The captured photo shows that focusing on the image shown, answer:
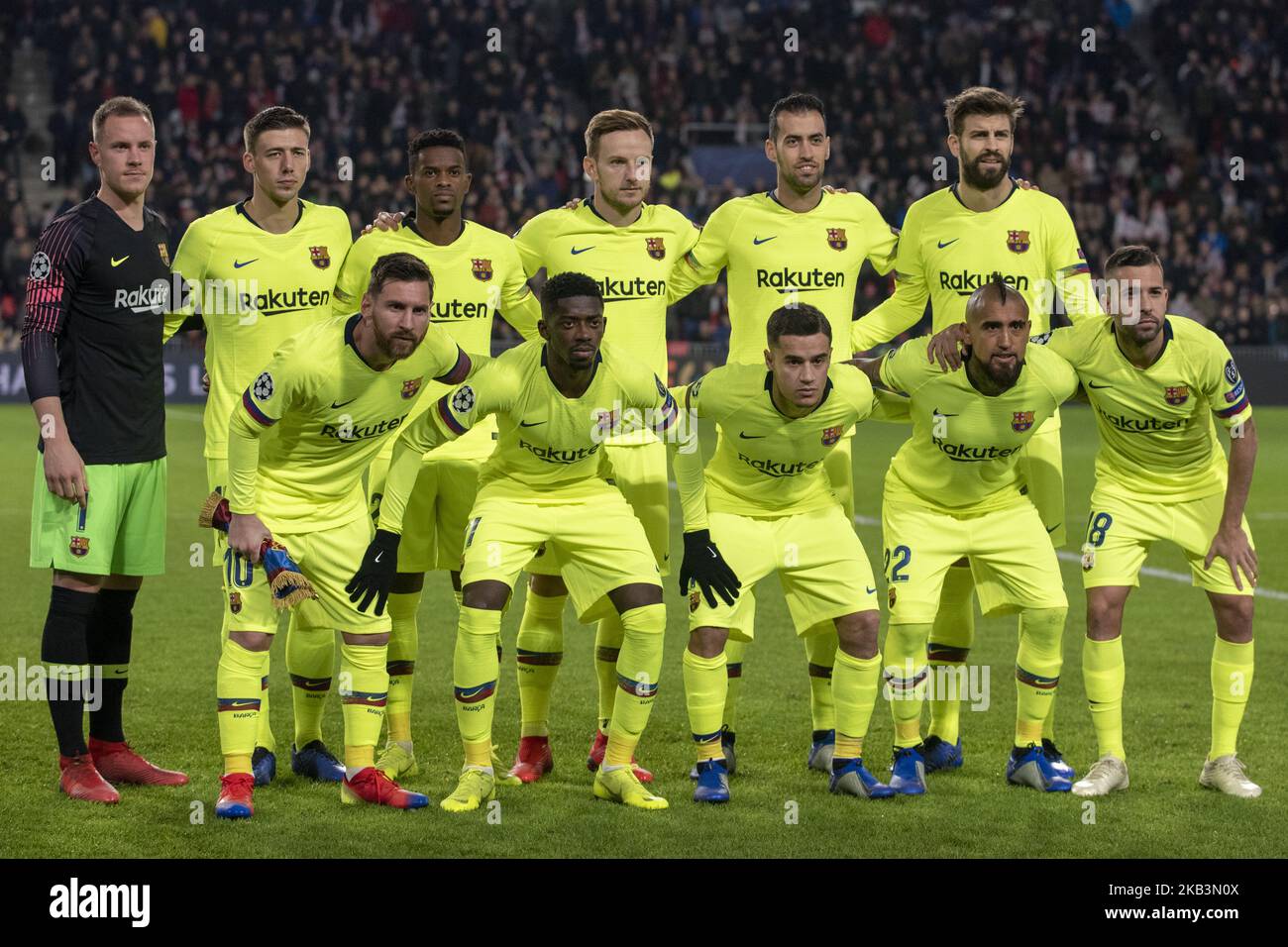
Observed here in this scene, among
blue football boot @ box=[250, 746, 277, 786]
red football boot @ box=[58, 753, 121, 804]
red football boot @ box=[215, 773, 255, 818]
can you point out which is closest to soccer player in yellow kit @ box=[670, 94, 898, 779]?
blue football boot @ box=[250, 746, 277, 786]

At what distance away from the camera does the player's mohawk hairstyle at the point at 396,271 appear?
629cm

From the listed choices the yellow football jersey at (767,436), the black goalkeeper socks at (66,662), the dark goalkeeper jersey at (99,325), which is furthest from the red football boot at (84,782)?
the yellow football jersey at (767,436)

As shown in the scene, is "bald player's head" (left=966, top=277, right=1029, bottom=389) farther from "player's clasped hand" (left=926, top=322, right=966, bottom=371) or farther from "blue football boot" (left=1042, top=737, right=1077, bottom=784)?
"blue football boot" (left=1042, top=737, right=1077, bottom=784)

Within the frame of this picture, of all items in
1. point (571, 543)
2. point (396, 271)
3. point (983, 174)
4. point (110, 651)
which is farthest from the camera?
point (983, 174)

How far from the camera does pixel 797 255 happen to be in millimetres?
7574

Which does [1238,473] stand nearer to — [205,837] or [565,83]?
[205,837]

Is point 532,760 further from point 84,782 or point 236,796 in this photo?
point 84,782

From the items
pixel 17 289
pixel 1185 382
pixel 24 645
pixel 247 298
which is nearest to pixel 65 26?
pixel 17 289

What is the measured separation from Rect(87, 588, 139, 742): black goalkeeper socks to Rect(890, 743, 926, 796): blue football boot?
310 cm

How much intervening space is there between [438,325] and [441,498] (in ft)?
2.41

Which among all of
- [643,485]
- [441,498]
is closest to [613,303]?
[643,485]

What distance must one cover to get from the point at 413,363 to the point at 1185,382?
9.99ft

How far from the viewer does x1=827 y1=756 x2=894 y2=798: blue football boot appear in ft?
22.2

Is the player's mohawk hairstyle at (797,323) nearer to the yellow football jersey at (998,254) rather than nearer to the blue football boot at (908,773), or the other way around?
the yellow football jersey at (998,254)
